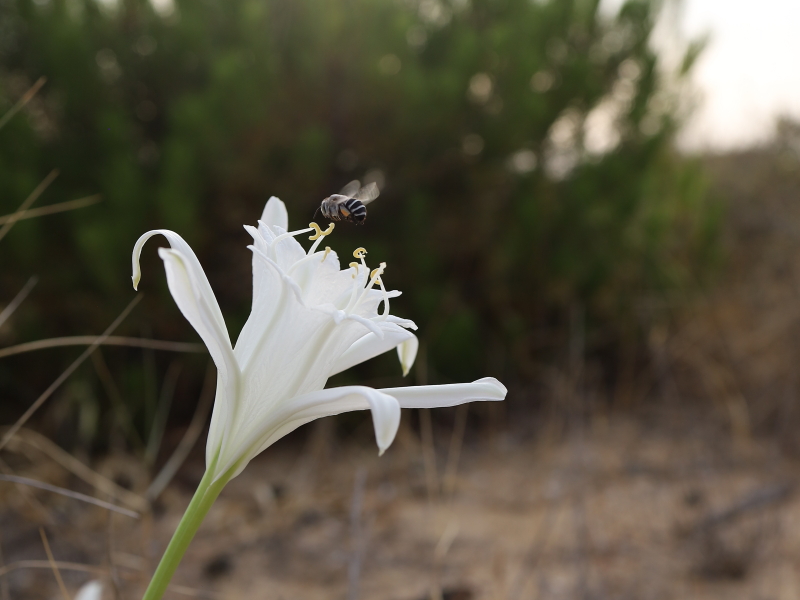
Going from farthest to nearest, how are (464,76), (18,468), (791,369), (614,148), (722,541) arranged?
1. (614,148)
2. (791,369)
3. (464,76)
4. (18,468)
5. (722,541)

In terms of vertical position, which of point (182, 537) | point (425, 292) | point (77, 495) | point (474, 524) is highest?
point (425, 292)

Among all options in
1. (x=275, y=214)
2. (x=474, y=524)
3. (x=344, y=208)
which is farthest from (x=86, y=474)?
(x=275, y=214)

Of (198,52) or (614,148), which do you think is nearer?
(198,52)

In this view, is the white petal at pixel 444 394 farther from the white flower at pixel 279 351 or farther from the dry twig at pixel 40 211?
the dry twig at pixel 40 211

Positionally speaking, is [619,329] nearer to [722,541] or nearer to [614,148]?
[614,148]

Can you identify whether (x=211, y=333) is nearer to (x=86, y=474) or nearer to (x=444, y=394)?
(x=444, y=394)

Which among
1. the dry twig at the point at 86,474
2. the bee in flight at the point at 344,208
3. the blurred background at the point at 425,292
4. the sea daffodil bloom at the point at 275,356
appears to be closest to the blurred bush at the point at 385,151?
the blurred background at the point at 425,292

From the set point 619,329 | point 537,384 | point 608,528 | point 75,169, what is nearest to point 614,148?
point 619,329
